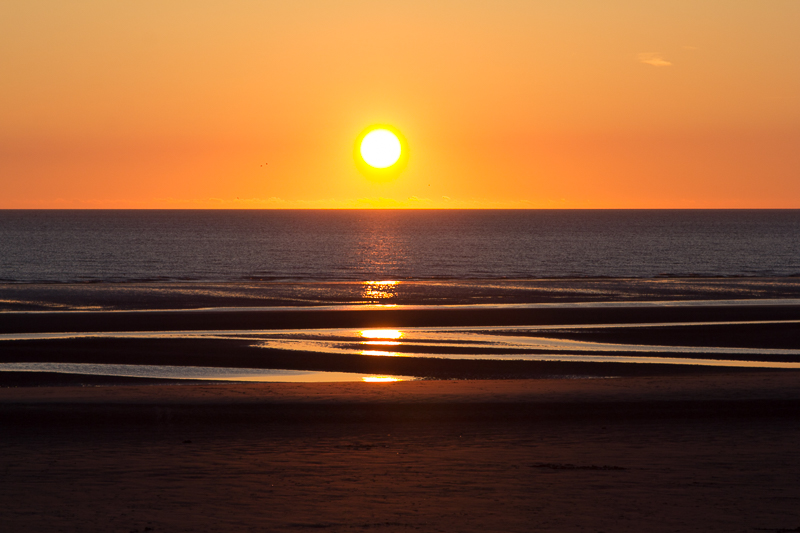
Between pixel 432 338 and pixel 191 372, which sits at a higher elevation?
pixel 432 338

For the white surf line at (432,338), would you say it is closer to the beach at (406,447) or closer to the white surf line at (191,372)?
the beach at (406,447)

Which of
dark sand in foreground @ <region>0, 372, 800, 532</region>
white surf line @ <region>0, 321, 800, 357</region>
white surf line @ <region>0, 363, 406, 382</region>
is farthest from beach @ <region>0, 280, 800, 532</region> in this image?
white surf line @ <region>0, 321, 800, 357</region>

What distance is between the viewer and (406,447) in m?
12.5

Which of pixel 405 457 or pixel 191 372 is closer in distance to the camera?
pixel 405 457

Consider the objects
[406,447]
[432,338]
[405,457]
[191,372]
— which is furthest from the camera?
[432,338]

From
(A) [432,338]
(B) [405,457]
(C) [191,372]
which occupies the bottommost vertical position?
(B) [405,457]

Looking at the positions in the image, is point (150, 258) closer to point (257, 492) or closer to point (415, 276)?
point (415, 276)

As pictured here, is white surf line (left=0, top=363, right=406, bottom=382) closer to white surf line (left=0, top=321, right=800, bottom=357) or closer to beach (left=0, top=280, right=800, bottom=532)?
beach (left=0, top=280, right=800, bottom=532)

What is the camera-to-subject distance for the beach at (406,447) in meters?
9.34

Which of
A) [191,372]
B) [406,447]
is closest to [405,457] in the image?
[406,447]

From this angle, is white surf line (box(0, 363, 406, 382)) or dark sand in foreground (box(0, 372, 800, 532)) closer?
dark sand in foreground (box(0, 372, 800, 532))

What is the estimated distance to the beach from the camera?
9344 millimetres

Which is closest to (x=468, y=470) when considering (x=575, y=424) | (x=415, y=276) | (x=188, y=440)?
(x=575, y=424)

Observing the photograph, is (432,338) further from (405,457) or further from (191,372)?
(405,457)
